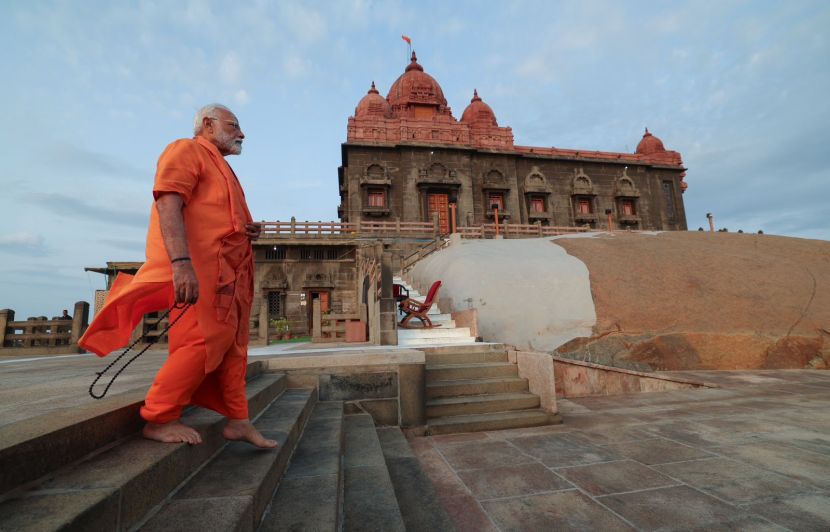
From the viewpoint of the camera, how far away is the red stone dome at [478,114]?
25984 mm

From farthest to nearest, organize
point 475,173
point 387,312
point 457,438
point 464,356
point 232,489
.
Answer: point 475,173
point 387,312
point 464,356
point 457,438
point 232,489

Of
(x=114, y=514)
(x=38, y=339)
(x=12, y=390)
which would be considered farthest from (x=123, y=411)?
(x=38, y=339)

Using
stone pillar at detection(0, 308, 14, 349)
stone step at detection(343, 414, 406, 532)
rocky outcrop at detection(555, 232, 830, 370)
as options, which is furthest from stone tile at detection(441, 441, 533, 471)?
stone pillar at detection(0, 308, 14, 349)

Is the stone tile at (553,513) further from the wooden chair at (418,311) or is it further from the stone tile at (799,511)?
the wooden chair at (418,311)

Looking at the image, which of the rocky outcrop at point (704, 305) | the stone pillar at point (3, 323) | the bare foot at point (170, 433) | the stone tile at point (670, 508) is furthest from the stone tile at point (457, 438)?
the stone pillar at point (3, 323)

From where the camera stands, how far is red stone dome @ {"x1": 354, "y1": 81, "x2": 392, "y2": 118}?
81.1 feet

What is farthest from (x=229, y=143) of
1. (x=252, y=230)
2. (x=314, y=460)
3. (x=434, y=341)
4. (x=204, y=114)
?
(x=434, y=341)

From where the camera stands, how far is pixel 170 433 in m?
1.59

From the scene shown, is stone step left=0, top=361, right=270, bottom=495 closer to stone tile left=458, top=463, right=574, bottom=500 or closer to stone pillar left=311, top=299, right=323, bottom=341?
stone tile left=458, top=463, right=574, bottom=500

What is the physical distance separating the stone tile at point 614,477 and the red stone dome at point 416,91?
85.7 ft

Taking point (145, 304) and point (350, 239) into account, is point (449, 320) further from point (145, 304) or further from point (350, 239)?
point (350, 239)

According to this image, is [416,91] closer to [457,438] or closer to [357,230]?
[357,230]

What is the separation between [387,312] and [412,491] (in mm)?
3816

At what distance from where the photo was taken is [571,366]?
6691 mm
